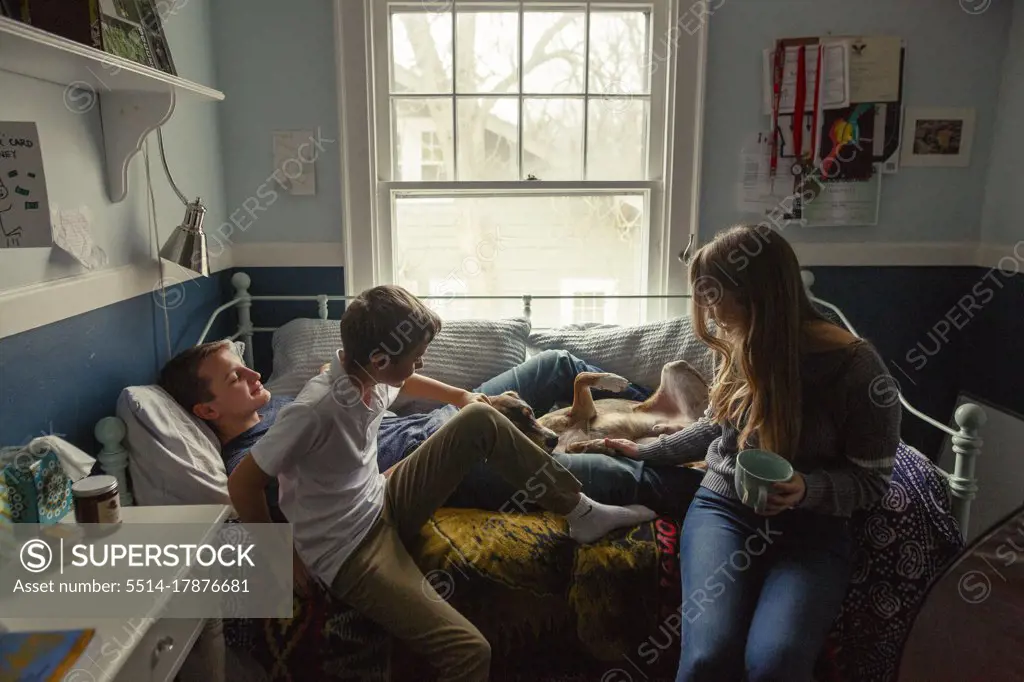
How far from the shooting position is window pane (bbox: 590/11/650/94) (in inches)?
98.3

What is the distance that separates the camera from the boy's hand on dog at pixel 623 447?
1758mm

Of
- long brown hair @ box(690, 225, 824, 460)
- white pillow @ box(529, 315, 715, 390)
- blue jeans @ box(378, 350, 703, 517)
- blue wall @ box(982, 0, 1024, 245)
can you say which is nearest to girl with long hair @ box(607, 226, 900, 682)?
long brown hair @ box(690, 225, 824, 460)

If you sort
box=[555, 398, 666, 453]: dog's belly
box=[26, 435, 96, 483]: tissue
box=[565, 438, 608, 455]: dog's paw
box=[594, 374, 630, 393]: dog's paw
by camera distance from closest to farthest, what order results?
box=[26, 435, 96, 483]: tissue
box=[565, 438, 608, 455]: dog's paw
box=[555, 398, 666, 453]: dog's belly
box=[594, 374, 630, 393]: dog's paw

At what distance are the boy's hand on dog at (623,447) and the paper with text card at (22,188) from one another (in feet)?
4.40

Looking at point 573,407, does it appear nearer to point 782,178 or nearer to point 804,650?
point 804,650

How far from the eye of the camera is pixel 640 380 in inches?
90.6

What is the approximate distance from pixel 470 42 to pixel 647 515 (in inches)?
70.1

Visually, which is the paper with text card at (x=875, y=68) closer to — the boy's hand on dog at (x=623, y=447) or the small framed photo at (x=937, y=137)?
the small framed photo at (x=937, y=137)

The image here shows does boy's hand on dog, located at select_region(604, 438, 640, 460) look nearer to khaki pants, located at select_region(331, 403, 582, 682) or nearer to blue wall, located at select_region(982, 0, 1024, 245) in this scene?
khaki pants, located at select_region(331, 403, 582, 682)

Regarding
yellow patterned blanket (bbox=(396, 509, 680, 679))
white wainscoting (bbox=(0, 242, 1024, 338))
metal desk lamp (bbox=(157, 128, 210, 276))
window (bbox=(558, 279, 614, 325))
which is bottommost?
yellow patterned blanket (bbox=(396, 509, 680, 679))

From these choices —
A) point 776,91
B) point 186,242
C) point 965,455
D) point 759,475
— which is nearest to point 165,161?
point 186,242

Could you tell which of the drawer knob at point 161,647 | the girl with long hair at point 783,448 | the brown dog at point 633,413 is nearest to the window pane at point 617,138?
the brown dog at point 633,413

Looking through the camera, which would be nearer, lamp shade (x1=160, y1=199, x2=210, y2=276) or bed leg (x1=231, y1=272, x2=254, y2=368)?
lamp shade (x1=160, y1=199, x2=210, y2=276)

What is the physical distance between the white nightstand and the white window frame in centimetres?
149
